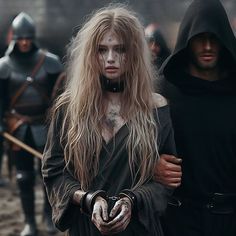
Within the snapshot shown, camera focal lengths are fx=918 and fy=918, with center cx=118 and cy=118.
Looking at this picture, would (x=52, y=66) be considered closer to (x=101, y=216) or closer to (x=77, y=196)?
(x=77, y=196)

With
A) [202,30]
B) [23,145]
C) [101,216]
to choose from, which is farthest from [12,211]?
[101,216]

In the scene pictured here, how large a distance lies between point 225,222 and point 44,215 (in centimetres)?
369

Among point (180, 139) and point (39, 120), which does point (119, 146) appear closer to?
point (180, 139)

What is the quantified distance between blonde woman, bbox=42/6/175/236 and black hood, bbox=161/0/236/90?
44 cm

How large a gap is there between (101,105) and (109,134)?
14 cm

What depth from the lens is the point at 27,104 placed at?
763 centimetres

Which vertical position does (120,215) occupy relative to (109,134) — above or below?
below

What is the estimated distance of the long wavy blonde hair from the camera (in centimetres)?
381

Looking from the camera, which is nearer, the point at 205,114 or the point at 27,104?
the point at 205,114

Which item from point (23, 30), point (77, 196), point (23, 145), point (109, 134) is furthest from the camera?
point (23, 30)

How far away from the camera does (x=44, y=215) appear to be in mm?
7918

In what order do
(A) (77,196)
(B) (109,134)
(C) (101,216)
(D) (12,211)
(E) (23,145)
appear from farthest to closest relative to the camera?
1. (D) (12,211)
2. (E) (23,145)
3. (B) (109,134)
4. (A) (77,196)
5. (C) (101,216)

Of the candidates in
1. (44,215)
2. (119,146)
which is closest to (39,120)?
(44,215)

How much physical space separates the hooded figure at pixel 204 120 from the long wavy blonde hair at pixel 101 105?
0.44 metres
